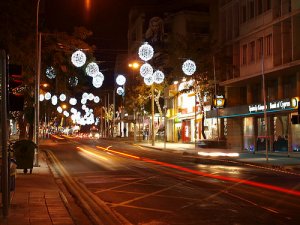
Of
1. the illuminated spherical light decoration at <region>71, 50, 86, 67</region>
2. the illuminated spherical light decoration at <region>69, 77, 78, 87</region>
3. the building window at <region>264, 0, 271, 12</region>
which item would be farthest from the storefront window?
the illuminated spherical light decoration at <region>71, 50, 86, 67</region>

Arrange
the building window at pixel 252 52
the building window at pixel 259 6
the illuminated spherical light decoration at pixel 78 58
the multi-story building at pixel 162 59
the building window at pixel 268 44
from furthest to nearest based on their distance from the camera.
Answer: the multi-story building at pixel 162 59, the building window at pixel 252 52, the building window at pixel 259 6, the building window at pixel 268 44, the illuminated spherical light decoration at pixel 78 58

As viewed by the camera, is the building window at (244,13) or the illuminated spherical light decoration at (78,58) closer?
the illuminated spherical light decoration at (78,58)

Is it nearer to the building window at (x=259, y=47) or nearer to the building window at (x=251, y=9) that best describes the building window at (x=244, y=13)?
the building window at (x=251, y=9)

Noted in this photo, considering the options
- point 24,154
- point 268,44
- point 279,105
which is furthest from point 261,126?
point 24,154

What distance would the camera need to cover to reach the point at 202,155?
120 feet

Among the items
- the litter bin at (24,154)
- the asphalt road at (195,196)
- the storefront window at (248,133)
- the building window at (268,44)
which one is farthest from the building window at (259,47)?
the litter bin at (24,154)

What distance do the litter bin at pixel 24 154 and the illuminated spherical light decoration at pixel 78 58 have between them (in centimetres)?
394

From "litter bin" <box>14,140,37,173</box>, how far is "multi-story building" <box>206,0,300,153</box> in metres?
17.4

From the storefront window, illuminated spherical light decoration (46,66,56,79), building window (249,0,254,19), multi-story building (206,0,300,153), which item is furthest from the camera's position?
the storefront window

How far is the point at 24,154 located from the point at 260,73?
82.7 feet

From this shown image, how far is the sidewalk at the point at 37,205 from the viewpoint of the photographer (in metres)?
9.69

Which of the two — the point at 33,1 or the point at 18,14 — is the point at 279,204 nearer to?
the point at 18,14

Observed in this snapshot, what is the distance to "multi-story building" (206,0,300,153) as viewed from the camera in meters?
37.6

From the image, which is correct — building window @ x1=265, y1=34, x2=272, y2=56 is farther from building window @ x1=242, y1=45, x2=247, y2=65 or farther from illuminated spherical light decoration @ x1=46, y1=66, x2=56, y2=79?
illuminated spherical light decoration @ x1=46, y1=66, x2=56, y2=79
